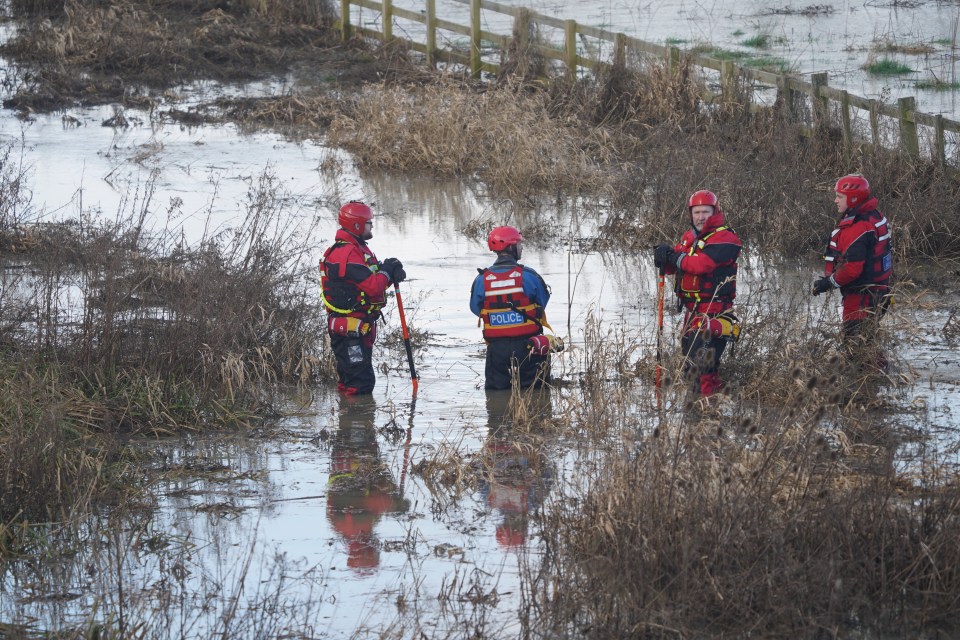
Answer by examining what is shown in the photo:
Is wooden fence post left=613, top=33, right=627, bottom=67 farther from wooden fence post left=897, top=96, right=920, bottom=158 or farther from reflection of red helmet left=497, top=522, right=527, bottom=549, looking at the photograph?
reflection of red helmet left=497, top=522, right=527, bottom=549

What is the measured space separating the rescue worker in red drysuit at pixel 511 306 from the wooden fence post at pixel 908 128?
22.7 ft

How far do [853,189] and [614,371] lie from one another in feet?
7.28

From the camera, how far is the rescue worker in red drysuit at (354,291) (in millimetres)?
9164

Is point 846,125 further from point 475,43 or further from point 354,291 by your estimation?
point 475,43

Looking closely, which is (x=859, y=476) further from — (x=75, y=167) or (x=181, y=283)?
(x=75, y=167)

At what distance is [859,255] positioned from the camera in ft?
30.1

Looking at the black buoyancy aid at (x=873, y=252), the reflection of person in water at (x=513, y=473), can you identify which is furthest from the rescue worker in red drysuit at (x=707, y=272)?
the reflection of person in water at (x=513, y=473)

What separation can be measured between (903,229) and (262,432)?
23.8 ft

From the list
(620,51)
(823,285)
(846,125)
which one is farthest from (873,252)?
(620,51)

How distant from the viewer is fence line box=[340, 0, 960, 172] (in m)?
14.2

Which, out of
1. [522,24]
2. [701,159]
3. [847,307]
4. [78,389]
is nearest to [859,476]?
[847,307]

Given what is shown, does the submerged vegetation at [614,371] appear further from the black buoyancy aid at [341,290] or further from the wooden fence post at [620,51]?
the black buoyancy aid at [341,290]

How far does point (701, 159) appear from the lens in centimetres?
Result: 1454

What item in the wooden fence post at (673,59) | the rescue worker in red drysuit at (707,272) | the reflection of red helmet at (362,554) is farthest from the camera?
the wooden fence post at (673,59)
